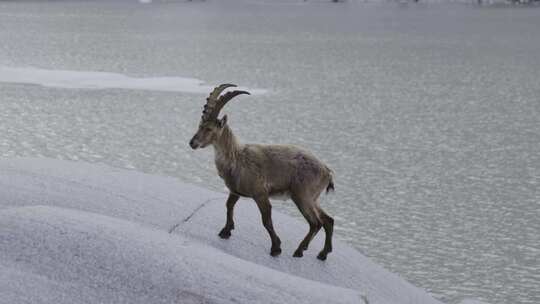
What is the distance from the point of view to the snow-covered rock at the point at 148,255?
23.9ft

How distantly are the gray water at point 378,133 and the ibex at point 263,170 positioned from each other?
73.9 inches

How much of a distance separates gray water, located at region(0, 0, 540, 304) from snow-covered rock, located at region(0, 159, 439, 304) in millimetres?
1282

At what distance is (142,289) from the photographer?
730 cm

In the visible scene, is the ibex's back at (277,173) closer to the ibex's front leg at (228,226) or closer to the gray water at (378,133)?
the ibex's front leg at (228,226)


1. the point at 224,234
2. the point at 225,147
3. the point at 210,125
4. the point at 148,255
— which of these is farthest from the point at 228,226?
the point at 148,255

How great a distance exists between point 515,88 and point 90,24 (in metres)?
73.2

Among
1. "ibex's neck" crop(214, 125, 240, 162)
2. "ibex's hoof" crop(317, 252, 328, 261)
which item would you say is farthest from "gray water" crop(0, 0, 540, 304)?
"ibex's neck" crop(214, 125, 240, 162)

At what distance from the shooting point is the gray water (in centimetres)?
1459

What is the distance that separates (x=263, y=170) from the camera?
8.70 metres

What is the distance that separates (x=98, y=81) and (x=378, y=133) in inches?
635

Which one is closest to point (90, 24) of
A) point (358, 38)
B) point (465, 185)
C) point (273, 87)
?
point (358, 38)

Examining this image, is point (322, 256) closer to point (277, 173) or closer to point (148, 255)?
point (277, 173)

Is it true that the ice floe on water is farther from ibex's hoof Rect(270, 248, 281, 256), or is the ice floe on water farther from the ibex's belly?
the ibex's belly

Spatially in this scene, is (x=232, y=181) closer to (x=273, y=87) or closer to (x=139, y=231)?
(x=139, y=231)
